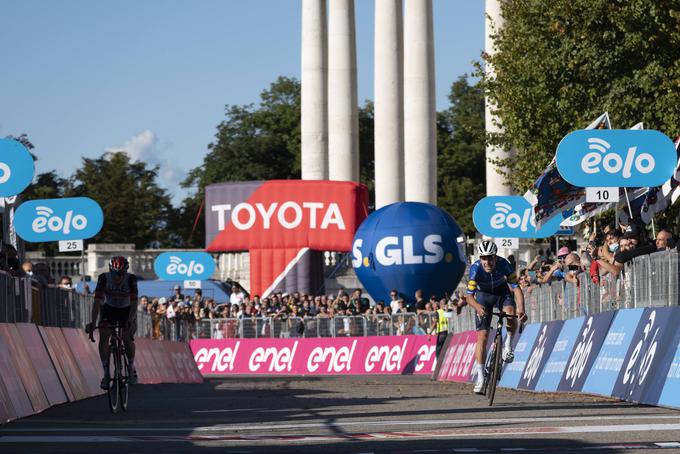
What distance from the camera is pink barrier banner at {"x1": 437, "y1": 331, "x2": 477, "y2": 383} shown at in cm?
3422

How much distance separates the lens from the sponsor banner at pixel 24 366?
64.9 ft

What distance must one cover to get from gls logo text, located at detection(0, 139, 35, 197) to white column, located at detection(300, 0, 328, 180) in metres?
50.8

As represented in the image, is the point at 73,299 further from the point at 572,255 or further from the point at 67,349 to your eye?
the point at 572,255

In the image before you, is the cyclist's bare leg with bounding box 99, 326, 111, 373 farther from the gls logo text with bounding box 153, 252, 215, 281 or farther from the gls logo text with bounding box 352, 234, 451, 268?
the gls logo text with bounding box 352, 234, 451, 268

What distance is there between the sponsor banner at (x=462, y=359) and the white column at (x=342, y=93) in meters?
37.3

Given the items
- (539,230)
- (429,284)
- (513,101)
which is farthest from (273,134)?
(539,230)

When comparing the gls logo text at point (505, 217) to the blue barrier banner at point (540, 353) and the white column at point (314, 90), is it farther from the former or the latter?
the white column at point (314, 90)

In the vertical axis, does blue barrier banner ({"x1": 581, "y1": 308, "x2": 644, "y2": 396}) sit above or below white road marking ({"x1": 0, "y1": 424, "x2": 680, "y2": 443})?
above

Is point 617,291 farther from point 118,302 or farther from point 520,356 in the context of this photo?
point 520,356

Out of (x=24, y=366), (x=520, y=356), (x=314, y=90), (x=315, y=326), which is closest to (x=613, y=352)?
(x=24, y=366)

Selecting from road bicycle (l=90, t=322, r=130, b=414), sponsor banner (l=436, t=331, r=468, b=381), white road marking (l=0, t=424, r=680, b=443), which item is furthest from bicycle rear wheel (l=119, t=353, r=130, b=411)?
sponsor banner (l=436, t=331, r=468, b=381)

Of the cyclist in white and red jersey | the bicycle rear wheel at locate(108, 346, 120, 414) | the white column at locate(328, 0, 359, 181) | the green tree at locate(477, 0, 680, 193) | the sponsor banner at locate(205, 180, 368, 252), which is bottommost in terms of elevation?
the bicycle rear wheel at locate(108, 346, 120, 414)

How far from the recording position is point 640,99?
44.3 meters

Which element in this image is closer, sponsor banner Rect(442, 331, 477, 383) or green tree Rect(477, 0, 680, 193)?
sponsor banner Rect(442, 331, 477, 383)
